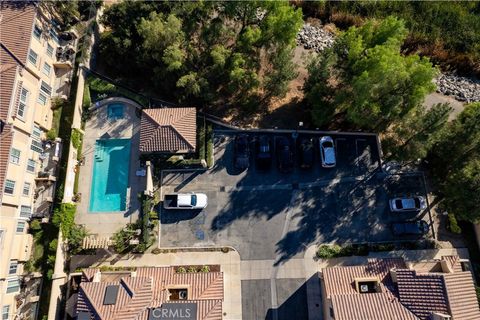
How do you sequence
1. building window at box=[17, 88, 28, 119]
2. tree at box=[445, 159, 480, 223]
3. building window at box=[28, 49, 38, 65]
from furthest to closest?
1. building window at box=[28, 49, 38, 65]
2. building window at box=[17, 88, 28, 119]
3. tree at box=[445, 159, 480, 223]

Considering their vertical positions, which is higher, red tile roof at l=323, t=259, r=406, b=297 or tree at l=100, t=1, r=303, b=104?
tree at l=100, t=1, r=303, b=104

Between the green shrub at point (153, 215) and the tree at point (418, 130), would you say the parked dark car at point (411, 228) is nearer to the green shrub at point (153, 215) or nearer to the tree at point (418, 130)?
the tree at point (418, 130)

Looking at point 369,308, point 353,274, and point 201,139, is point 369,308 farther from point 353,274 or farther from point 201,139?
point 201,139

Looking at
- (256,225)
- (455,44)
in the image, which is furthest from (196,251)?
(455,44)

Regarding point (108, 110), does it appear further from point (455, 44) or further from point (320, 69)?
point (455, 44)

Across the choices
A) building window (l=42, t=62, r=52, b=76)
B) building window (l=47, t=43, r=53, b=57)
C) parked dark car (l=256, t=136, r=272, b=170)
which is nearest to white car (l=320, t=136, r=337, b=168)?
parked dark car (l=256, t=136, r=272, b=170)

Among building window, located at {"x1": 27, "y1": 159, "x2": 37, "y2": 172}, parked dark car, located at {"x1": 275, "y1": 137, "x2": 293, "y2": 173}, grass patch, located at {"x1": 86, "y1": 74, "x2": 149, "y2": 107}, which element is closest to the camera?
building window, located at {"x1": 27, "y1": 159, "x2": 37, "y2": 172}

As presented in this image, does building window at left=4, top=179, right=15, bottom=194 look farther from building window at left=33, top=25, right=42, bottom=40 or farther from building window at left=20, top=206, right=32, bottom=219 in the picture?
building window at left=33, top=25, right=42, bottom=40
